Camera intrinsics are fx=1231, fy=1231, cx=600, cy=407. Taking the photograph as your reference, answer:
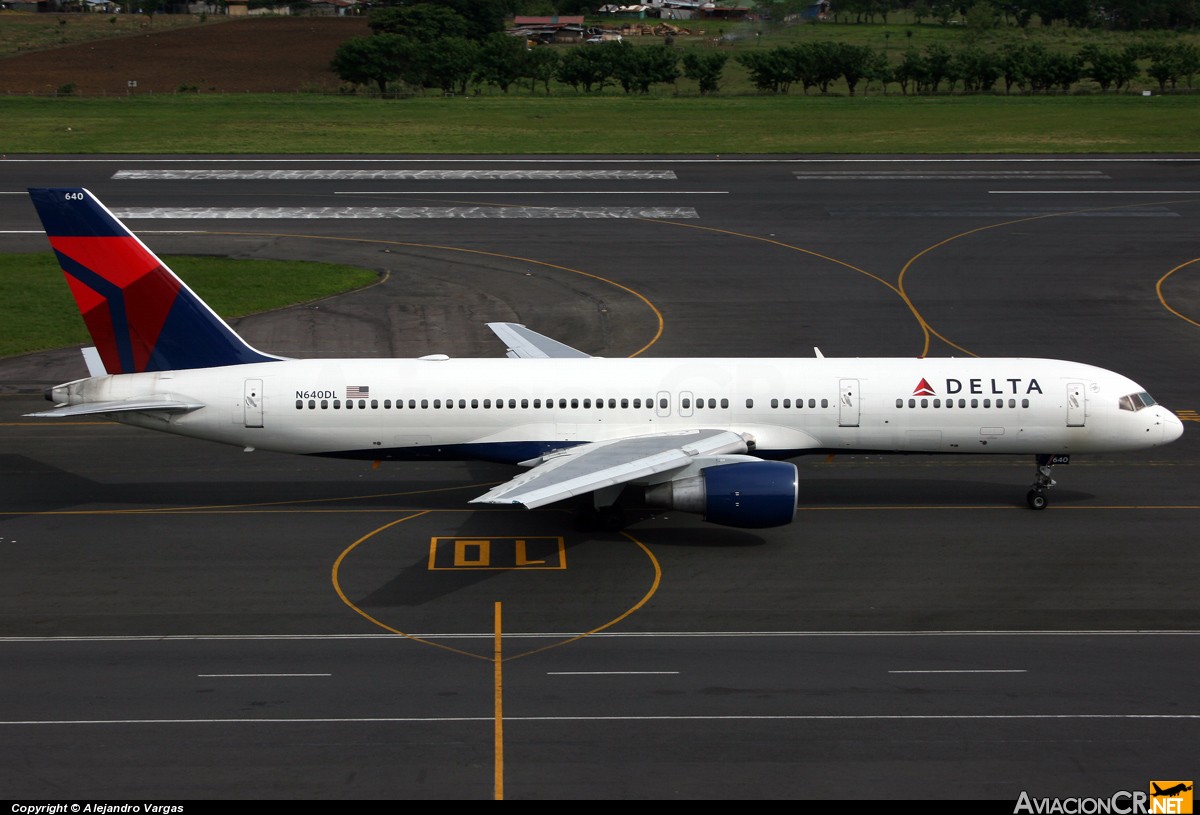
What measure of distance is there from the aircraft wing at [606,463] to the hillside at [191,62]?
363ft

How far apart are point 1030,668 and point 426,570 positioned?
52.1 ft

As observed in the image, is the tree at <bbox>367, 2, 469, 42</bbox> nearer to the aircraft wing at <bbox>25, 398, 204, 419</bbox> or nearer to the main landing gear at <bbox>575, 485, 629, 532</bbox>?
the aircraft wing at <bbox>25, 398, 204, 419</bbox>

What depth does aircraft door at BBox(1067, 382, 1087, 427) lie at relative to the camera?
124 feet

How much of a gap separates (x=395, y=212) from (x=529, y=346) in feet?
Answer: 126

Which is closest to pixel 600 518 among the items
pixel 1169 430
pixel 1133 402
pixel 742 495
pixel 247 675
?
pixel 742 495

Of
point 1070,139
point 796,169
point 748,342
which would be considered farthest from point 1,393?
point 1070,139

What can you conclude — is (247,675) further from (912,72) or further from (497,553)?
(912,72)

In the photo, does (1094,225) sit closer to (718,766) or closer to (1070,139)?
(1070,139)

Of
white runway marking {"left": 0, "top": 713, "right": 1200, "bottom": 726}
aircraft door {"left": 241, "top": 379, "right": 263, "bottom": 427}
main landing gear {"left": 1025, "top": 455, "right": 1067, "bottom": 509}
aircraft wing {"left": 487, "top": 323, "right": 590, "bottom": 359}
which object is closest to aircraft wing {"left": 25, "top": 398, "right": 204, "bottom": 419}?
aircraft door {"left": 241, "top": 379, "right": 263, "bottom": 427}

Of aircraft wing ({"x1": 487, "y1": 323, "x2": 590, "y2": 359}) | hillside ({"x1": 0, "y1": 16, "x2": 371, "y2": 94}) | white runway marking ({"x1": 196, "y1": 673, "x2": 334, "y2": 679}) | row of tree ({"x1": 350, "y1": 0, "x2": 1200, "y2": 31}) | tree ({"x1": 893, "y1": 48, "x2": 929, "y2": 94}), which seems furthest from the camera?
row of tree ({"x1": 350, "y1": 0, "x2": 1200, "y2": 31})

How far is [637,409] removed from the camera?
3788 centimetres

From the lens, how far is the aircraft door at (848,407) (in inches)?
1486

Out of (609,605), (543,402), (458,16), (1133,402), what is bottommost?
(609,605)

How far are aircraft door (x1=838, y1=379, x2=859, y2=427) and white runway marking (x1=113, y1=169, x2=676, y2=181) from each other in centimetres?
5531
